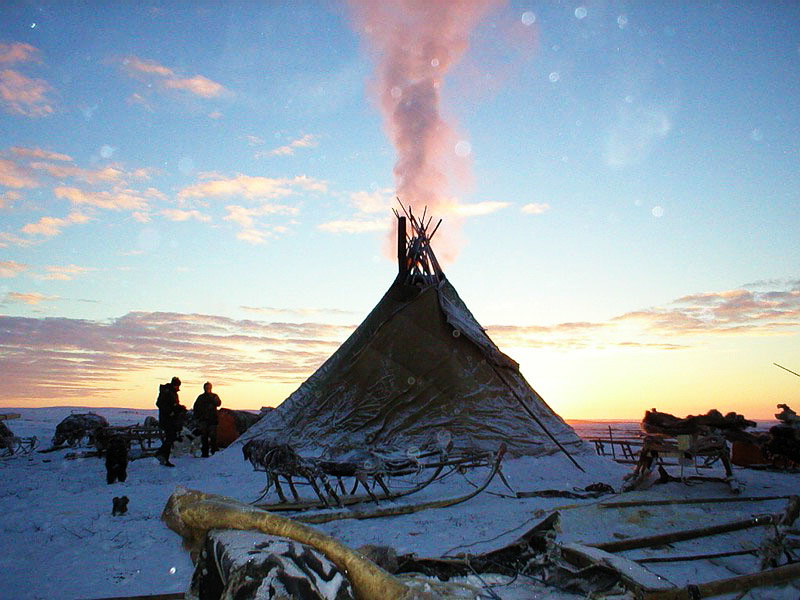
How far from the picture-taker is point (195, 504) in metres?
2.11

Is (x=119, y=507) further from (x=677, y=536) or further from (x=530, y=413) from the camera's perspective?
(x=530, y=413)

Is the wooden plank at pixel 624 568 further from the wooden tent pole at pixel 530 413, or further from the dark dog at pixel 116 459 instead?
the dark dog at pixel 116 459

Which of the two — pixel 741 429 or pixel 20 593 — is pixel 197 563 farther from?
pixel 741 429

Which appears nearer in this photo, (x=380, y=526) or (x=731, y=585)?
(x=731, y=585)

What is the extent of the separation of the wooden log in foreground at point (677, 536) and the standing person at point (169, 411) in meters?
10.4

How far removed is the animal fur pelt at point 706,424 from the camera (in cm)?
831

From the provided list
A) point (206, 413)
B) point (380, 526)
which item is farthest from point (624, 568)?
point (206, 413)

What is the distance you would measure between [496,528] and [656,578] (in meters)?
3.28

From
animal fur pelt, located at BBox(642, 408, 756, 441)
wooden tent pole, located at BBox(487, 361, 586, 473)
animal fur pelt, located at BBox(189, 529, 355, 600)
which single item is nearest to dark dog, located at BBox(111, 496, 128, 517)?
animal fur pelt, located at BBox(189, 529, 355, 600)

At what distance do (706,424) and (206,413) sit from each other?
437 inches

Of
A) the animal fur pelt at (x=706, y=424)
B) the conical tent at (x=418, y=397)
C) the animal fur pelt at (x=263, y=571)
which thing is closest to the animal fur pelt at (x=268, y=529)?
the animal fur pelt at (x=263, y=571)

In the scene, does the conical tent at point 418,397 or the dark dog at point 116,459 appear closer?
the dark dog at point 116,459

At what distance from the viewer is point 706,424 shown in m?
8.34

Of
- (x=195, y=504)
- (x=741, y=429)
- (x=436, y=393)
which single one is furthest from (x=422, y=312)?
(x=195, y=504)
